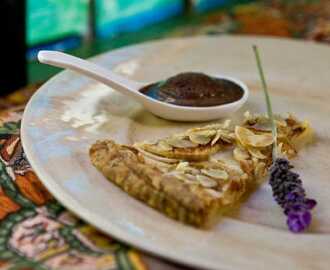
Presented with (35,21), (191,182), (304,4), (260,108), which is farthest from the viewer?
(304,4)

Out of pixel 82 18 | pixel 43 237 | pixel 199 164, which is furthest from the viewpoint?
pixel 82 18

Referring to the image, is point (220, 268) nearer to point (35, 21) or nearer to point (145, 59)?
point (145, 59)

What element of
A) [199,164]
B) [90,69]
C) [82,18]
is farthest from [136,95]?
[82,18]

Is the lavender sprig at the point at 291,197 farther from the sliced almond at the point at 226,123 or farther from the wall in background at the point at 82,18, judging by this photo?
the wall in background at the point at 82,18

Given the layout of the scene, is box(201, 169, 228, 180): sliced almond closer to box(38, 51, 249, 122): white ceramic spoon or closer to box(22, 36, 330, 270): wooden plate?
box(22, 36, 330, 270): wooden plate

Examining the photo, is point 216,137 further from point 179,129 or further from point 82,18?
point 82,18

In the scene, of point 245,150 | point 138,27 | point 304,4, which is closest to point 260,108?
point 245,150
